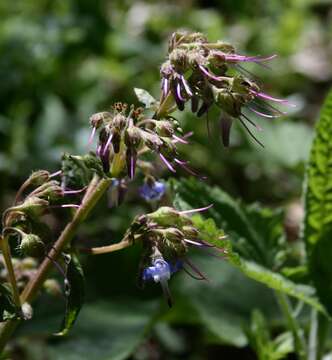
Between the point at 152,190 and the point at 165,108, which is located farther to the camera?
the point at 152,190

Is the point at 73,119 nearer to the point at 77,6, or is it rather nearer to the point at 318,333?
the point at 77,6

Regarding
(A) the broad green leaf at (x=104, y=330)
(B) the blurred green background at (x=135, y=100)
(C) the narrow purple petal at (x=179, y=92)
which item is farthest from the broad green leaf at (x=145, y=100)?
(A) the broad green leaf at (x=104, y=330)

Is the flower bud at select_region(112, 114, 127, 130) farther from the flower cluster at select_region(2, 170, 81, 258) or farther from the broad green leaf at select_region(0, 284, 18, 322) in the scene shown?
the broad green leaf at select_region(0, 284, 18, 322)

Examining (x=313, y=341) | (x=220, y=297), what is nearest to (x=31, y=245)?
(x=313, y=341)

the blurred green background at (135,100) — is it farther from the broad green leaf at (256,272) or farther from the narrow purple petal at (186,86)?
the narrow purple petal at (186,86)

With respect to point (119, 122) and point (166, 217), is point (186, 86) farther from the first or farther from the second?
point (166, 217)

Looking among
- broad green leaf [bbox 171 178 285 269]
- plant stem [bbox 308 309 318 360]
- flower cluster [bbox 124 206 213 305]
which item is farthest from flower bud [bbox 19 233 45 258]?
plant stem [bbox 308 309 318 360]
